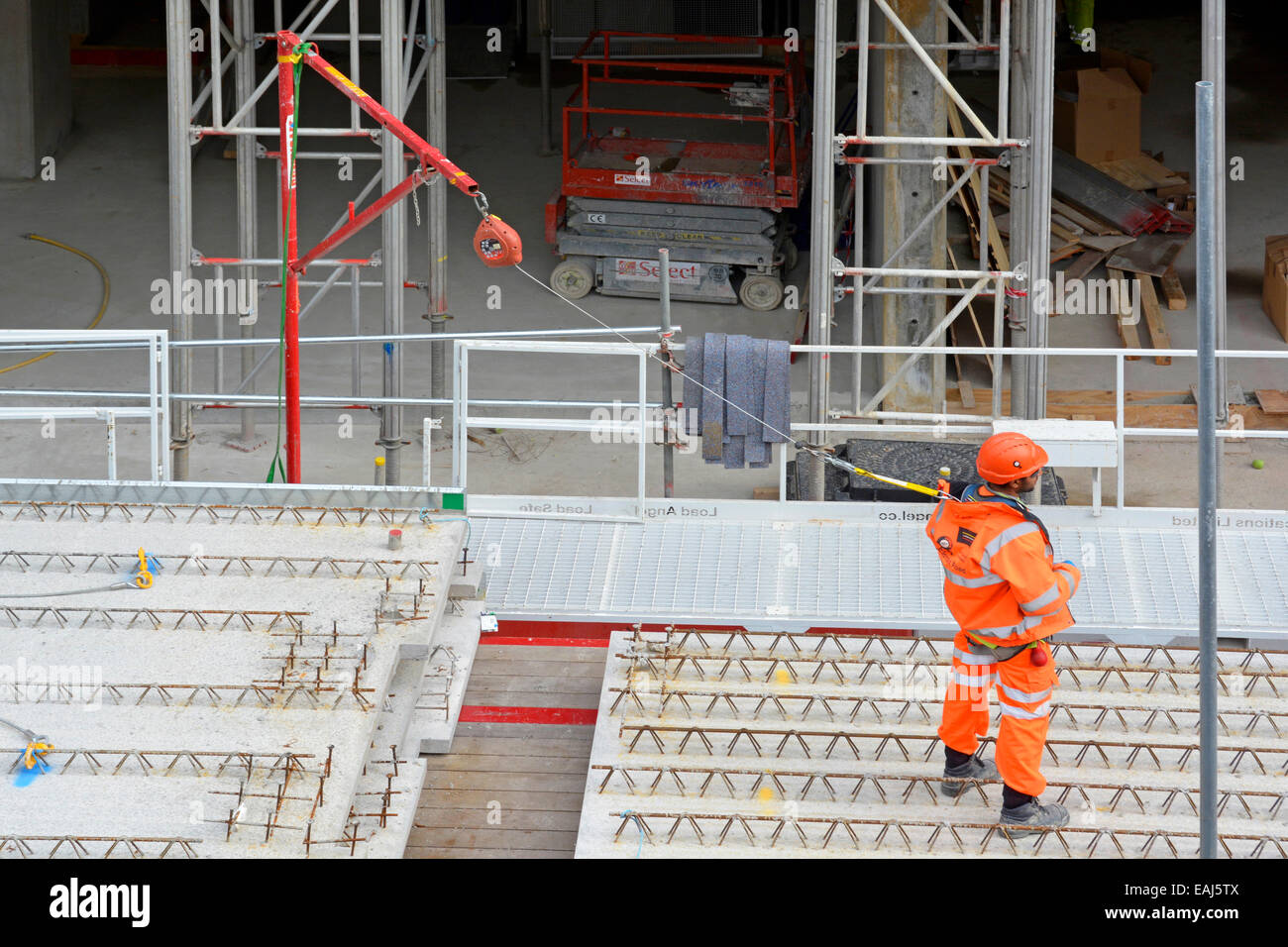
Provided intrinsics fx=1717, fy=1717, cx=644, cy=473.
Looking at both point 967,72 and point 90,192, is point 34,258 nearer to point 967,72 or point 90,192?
point 90,192

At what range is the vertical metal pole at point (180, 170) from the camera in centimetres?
1223

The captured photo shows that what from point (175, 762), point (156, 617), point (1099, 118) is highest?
point (1099, 118)

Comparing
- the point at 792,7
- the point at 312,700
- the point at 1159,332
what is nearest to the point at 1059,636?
the point at 312,700

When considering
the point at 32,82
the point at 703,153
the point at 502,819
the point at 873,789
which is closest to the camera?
the point at 502,819

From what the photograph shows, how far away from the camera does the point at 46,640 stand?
7.18 metres

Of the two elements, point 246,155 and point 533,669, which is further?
point 246,155

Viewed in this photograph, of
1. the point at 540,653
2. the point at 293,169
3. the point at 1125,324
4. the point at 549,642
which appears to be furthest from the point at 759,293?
the point at 540,653

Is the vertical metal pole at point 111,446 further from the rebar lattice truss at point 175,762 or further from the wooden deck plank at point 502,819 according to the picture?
the wooden deck plank at point 502,819

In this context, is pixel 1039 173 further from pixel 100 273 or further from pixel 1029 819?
pixel 100 273

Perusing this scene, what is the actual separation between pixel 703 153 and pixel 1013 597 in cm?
1298

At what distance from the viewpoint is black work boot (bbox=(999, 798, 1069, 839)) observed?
245 inches

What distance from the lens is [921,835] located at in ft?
20.5
